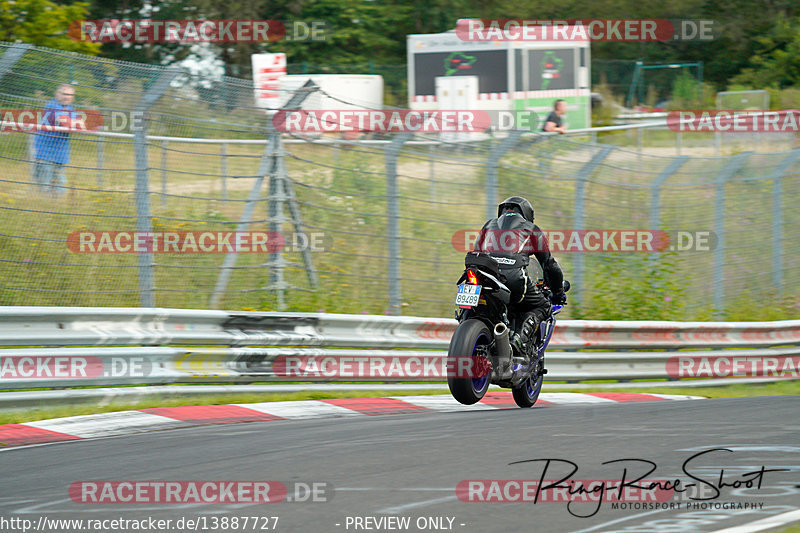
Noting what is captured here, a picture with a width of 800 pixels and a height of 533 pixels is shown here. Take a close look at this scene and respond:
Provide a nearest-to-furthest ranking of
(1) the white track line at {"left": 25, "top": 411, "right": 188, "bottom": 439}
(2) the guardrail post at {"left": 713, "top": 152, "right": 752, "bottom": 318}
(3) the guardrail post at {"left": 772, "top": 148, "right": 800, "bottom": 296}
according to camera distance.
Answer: (1) the white track line at {"left": 25, "top": 411, "right": 188, "bottom": 439} → (2) the guardrail post at {"left": 713, "top": 152, "right": 752, "bottom": 318} → (3) the guardrail post at {"left": 772, "top": 148, "right": 800, "bottom": 296}

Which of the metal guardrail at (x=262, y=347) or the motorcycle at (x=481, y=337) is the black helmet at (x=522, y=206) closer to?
the motorcycle at (x=481, y=337)

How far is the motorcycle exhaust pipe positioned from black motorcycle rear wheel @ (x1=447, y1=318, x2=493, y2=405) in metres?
0.06

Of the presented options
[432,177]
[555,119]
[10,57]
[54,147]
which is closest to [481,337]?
[432,177]

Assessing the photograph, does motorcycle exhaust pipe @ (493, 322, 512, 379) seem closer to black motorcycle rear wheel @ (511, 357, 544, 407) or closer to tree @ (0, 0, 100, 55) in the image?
black motorcycle rear wheel @ (511, 357, 544, 407)

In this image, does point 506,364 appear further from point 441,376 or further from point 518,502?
point 518,502

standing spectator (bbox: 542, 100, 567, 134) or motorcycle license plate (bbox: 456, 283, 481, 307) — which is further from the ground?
standing spectator (bbox: 542, 100, 567, 134)

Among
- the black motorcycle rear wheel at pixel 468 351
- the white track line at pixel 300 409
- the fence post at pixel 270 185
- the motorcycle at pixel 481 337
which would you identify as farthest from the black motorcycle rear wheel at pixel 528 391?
the fence post at pixel 270 185

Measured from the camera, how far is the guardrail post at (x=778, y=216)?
1415 centimetres

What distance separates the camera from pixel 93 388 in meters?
8.16

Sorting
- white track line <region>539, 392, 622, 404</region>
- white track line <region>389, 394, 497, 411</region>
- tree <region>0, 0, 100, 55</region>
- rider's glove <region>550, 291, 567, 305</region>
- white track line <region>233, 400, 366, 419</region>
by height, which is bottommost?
white track line <region>539, 392, 622, 404</region>

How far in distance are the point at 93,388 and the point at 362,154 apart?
3.48 metres

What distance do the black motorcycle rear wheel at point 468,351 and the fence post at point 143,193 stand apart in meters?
2.58

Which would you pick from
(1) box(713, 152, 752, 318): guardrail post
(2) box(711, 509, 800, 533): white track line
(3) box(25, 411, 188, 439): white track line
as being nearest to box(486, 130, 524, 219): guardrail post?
(1) box(713, 152, 752, 318): guardrail post

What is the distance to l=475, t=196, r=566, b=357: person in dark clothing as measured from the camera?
27.0 ft
